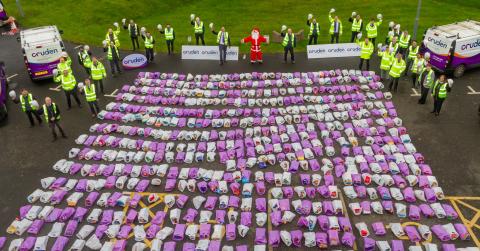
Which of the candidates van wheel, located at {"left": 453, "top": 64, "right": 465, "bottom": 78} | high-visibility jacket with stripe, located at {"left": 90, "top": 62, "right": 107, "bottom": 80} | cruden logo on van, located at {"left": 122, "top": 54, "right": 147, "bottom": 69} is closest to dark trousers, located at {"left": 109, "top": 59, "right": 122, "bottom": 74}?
cruden logo on van, located at {"left": 122, "top": 54, "right": 147, "bottom": 69}

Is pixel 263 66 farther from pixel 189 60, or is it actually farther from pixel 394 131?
pixel 394 131

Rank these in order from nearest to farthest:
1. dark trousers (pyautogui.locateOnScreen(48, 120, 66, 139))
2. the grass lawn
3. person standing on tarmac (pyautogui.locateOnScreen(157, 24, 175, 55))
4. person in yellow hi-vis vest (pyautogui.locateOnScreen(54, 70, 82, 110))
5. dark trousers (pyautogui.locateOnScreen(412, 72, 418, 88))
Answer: dark trousers (pyautogui.locateOnScreen(48, 120, 66, 139))
person in yellow hi-vis vest (pyautogui.locateOnScreen(54, 70, 82, 110))
dark trousers (pyautogui.locateOnScreen(412, 72, 418, 88))
person standing on tarmac (pyautogui.locateOnScreen(157, 24, 175, 55))
the grass lawn

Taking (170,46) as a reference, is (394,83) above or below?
below

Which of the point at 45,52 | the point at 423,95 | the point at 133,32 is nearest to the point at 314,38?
the point at 423,95

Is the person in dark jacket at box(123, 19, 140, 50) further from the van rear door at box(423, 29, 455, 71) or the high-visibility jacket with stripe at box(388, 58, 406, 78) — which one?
the van rear door at box(423, 29, 455, 71)

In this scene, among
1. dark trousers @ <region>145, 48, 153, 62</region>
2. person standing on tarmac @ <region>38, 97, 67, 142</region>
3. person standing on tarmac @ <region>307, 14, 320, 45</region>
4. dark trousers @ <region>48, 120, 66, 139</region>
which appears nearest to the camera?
person standing on tarmac @ <region>38, 97, 67, 142</region>

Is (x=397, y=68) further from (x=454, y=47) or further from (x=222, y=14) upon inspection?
(x=222, y=14)

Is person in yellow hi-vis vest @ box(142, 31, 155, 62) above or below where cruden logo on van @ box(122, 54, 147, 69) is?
above
